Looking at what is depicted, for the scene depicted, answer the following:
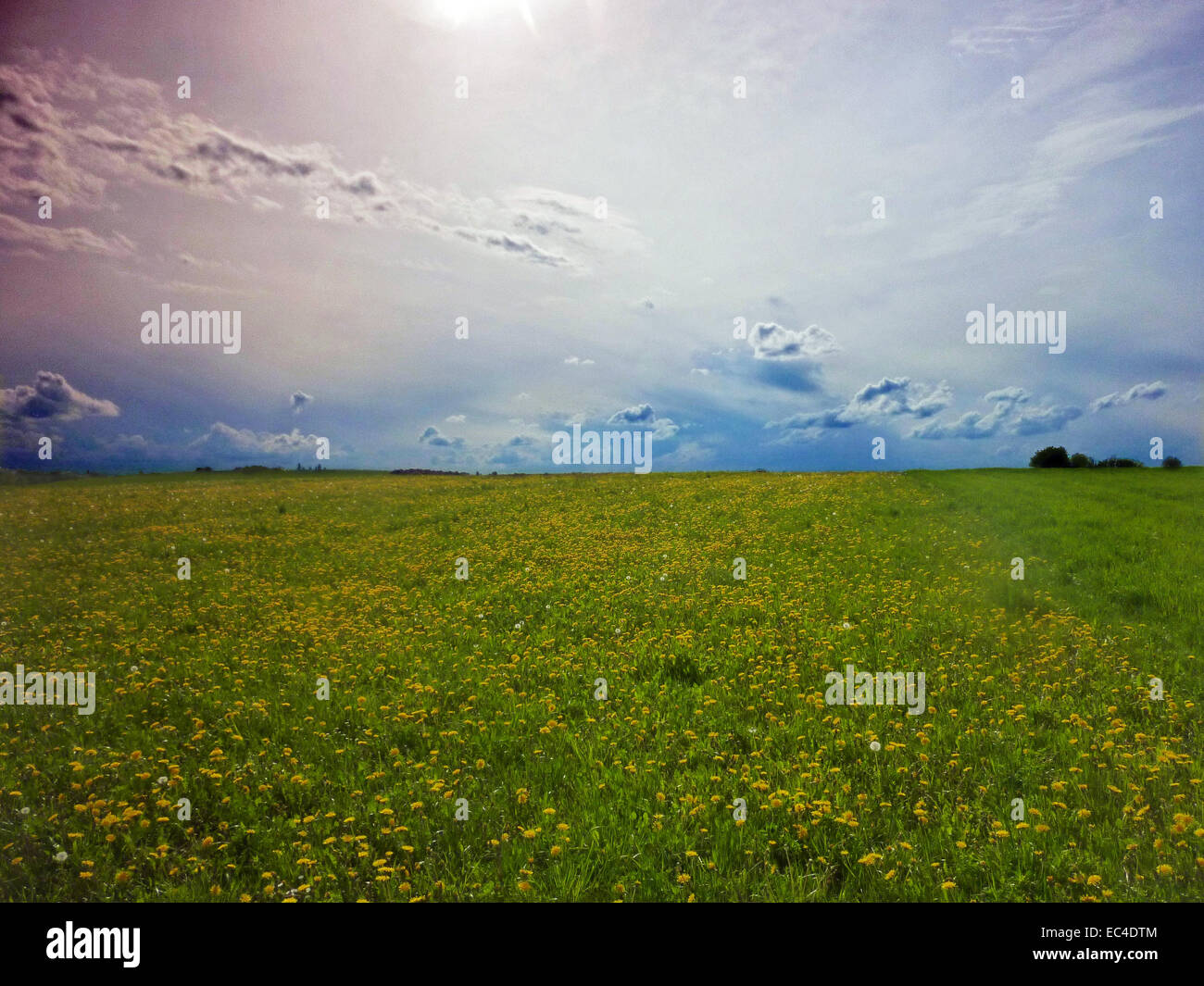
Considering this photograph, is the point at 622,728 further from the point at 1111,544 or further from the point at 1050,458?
the point at 1050,458

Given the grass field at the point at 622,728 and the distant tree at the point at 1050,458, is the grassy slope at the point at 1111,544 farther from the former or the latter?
the distant tree at the point at 1050,458

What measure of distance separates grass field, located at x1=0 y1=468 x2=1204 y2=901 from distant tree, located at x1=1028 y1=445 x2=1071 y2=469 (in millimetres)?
36187

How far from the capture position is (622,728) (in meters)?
6.90

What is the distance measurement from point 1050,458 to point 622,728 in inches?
2135

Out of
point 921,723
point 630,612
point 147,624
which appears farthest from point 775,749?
point 147,624

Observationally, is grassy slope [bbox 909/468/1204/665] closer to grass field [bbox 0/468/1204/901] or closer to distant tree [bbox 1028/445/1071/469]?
grass field [bbox 0/468/1204/901]

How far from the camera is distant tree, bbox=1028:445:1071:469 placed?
155 feet

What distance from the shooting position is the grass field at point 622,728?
477cm

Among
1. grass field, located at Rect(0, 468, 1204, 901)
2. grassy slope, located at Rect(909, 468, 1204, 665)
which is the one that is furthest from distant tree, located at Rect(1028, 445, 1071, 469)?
grass field, located at Rect(0, 468, 1204, 901)

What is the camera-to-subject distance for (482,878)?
184 inches

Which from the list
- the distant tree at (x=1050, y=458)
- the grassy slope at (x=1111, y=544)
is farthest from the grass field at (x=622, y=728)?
the distant tree at (x=1050, y=458)

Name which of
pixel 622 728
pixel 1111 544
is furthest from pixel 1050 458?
pixel 622 728

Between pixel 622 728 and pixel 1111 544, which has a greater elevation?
pixel 1111 544

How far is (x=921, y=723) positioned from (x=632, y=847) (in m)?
3.78
